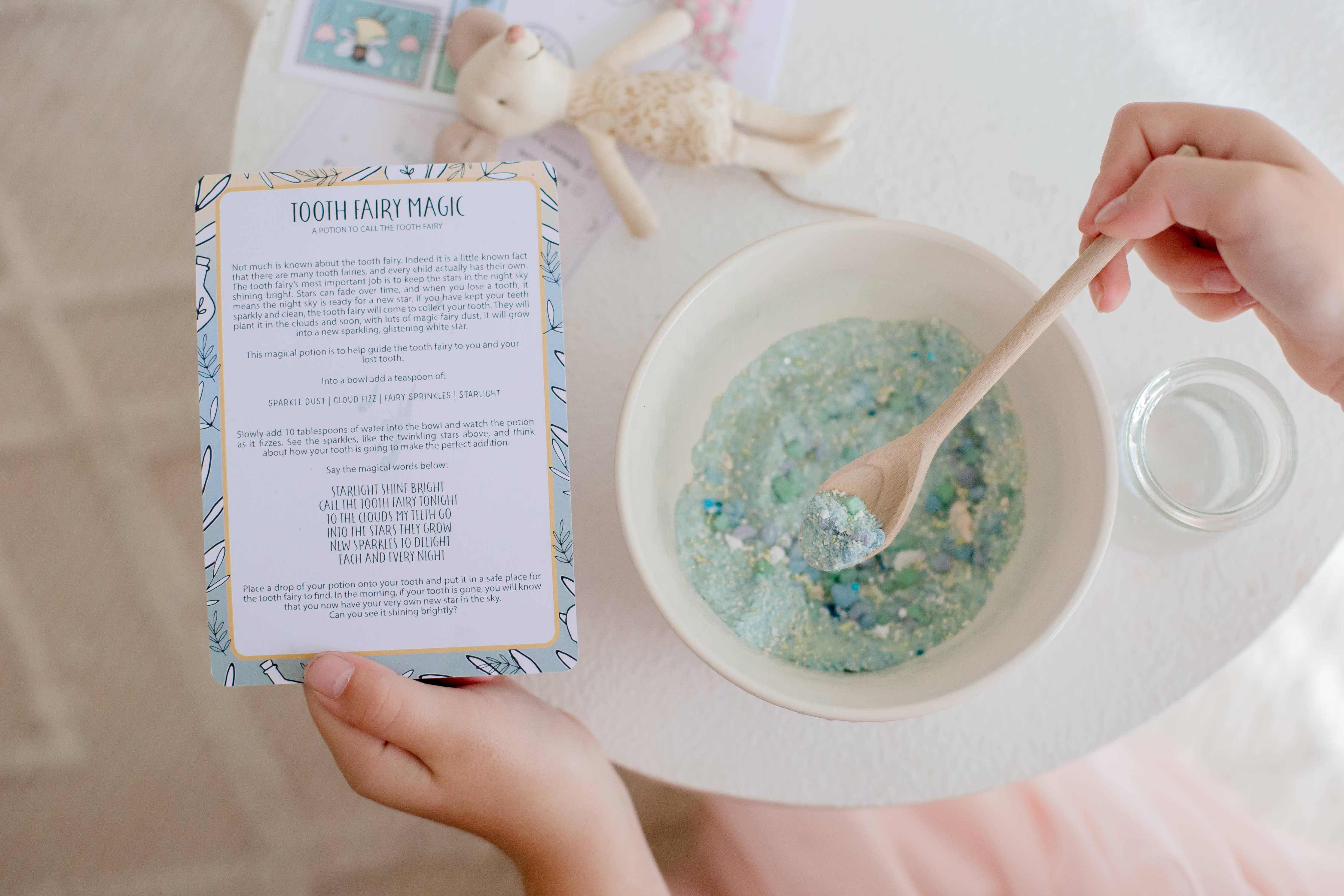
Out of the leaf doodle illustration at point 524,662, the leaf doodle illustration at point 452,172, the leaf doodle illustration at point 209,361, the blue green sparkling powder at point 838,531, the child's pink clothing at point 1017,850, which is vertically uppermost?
the leaf doodle illustration at point 452,172

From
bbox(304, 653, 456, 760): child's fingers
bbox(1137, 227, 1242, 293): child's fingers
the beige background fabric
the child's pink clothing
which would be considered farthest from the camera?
the beige background fabric

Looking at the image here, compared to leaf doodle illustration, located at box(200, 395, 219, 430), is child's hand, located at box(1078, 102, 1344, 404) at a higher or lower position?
higher

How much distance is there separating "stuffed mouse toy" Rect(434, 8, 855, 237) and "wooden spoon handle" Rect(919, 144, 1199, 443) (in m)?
0.22

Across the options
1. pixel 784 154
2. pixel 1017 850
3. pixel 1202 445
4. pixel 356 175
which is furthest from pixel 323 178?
pixel 1017 850

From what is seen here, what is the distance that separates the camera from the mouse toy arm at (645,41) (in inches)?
26.8

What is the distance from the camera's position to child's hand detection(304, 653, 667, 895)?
53 centimetres

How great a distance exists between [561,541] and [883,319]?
1.04 feet

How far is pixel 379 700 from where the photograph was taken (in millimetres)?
523

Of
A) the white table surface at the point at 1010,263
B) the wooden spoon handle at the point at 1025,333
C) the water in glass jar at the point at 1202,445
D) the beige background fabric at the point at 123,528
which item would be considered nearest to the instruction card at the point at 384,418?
the white table surface at the point at 1010,263

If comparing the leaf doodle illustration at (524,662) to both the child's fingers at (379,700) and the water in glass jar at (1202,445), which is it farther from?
the water in glass jar at (1202,445)

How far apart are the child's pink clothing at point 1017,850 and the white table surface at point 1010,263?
0.25m

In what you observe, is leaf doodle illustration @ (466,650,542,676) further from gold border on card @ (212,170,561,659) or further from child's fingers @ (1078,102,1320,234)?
child's fingers @ (1078,102,1320,234)

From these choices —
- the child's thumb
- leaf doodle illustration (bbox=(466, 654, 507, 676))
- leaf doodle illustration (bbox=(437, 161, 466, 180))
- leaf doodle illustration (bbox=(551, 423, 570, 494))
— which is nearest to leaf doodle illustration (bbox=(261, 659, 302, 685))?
leaf doodle illustration (bbox=(466, 654, 507, 676))

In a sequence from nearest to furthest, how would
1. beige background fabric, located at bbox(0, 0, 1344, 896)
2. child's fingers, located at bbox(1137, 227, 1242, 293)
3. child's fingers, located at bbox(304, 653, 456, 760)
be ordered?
1. child's fingers, located at bbox(304, 653, 456, 760)
2. child's fingers, located at bbox(1137, 227, 1242, 293)
3. beige background fabric, located at bbox(0, 0, 1344, 896)
